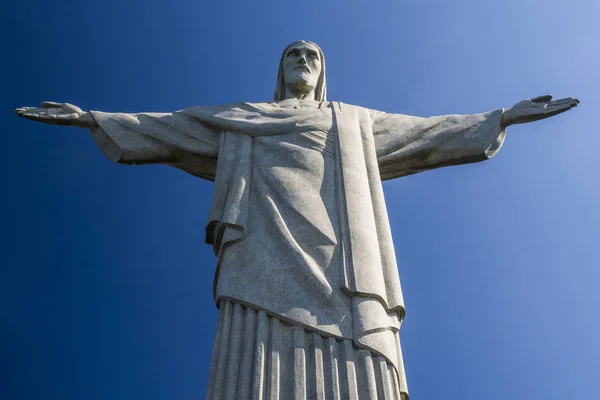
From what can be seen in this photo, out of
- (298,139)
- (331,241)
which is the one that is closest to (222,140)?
(298,139)

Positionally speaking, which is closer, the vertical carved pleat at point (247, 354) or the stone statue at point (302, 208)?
the vertical carved pleat at point (247, 354)

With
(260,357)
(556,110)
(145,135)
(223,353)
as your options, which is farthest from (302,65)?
(260,357)

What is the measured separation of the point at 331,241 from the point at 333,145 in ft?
5.98

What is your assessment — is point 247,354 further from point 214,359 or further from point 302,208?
point 302,208

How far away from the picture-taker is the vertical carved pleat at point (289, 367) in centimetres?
786

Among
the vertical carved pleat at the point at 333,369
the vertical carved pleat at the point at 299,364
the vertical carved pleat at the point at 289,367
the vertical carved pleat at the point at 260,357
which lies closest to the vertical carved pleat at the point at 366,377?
the vertical carved pleat at the point at 289,367

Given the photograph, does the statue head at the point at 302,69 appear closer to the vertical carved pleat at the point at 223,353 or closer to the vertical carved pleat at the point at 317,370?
the vertical carved pleat at the point at 223,353

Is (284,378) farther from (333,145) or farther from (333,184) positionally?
(333,145)

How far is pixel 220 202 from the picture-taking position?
32.9ft

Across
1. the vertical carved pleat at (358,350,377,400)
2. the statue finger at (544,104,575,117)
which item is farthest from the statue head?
the vertical carved pleat at (358,350,377,400)

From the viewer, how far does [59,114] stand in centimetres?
1151

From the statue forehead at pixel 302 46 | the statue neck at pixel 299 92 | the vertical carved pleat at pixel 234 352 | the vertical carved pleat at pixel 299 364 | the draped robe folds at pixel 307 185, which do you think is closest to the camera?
the vertical carved pleat at pixel 299 364

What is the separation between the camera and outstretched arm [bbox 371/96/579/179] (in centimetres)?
1139

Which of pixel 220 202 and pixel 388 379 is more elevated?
pixel 220 202
